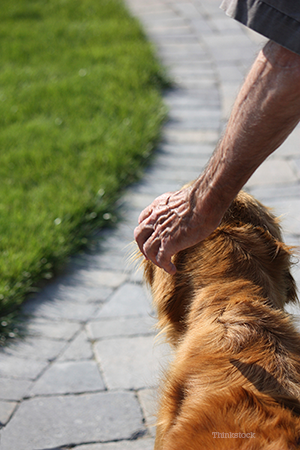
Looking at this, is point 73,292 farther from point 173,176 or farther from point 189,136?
point 189,136

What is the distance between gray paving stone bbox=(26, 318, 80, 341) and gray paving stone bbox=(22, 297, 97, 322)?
0.15 ft

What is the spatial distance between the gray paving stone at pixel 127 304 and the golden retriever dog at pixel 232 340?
1258mm

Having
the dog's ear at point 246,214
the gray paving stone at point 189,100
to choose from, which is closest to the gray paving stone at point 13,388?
the dog's ear at point 246,214

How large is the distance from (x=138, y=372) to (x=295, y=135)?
10.6 ft

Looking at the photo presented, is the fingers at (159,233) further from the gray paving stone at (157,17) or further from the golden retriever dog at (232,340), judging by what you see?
the gray paving stone at (157,17)

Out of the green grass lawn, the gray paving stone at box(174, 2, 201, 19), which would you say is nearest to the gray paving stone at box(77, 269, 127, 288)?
the green grass lawn

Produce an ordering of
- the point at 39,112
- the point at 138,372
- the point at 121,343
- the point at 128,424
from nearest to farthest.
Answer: the point at 128,424, the point at 138,372, the point at 121,343, the point at 39,112

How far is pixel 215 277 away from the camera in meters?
1.60

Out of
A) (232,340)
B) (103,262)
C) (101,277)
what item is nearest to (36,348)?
(101,277)

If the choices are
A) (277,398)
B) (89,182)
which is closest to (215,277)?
(277,398)

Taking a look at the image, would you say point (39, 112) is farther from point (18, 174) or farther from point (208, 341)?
point (208, 341)

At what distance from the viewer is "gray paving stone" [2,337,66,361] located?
2707 millimetres

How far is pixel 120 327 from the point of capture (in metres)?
2.92

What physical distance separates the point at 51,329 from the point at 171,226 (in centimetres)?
162
